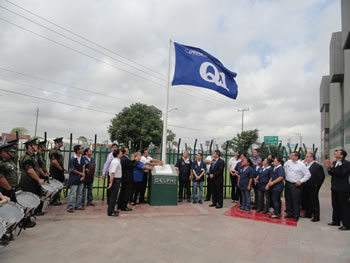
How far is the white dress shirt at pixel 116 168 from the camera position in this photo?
21.6ft

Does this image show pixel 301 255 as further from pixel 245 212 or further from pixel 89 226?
pixel 89 226

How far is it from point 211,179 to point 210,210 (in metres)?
1.25

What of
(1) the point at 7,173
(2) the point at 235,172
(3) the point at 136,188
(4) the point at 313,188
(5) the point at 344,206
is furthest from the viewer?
(2) the point at 235,172

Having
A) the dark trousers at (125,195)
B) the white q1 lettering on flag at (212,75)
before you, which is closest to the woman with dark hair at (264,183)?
the white q1 lettering on flag at (212,75)

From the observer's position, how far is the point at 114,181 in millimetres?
6660

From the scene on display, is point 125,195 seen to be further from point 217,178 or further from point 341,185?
point 341,185

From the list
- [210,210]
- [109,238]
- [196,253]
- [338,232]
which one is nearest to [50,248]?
[109,238]

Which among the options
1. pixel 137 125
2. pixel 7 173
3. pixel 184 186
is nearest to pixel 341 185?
pixel 184 186

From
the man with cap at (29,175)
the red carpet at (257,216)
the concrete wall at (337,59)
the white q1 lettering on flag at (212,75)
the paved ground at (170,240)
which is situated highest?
the concrete wall at (337,59)

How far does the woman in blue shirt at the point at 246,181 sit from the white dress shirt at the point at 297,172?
105 cm

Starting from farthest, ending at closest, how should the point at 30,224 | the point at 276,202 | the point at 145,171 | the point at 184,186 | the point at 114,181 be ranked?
the point at 184,186 → the point at 145,171 → the point at 276,202 → the point at 114,181 → the point at 30,224

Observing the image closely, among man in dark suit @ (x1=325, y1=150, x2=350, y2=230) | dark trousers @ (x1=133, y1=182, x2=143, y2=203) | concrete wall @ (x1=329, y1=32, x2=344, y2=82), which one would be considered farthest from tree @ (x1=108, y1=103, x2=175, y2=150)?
man in dark suit @ (x1=325, y1=150, x2=350, y2=230)

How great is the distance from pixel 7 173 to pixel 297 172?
6.73m

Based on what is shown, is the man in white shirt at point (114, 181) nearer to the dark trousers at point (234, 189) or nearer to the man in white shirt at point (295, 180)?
the dark trousers at point (234, 189)
